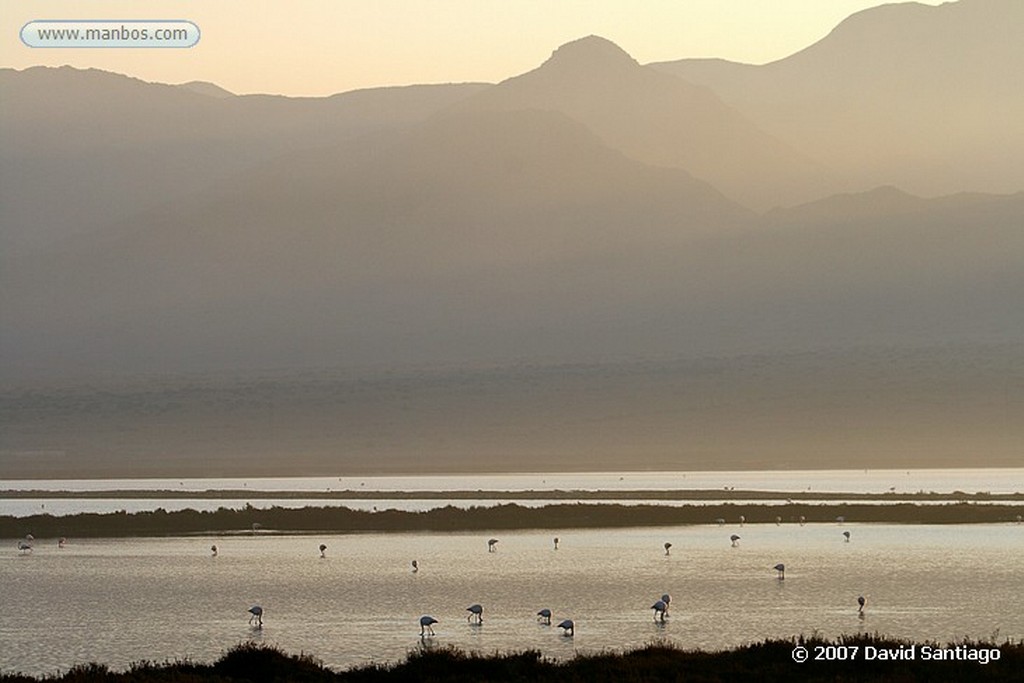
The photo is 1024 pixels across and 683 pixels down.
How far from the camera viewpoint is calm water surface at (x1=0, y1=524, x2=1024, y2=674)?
172 feet

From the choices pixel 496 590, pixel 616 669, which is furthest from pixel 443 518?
pixel 616 669

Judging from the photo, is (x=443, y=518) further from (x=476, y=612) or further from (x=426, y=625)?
(x=426, y=625)

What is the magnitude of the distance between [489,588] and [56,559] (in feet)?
99.2

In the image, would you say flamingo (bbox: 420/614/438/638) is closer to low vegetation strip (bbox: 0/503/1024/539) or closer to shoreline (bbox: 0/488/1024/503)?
low vegetation strip (bbox: 0/503/1024/539)

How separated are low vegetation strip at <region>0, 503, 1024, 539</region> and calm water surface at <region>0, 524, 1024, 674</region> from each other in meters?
4.19

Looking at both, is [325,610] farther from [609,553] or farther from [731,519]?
[731,519]

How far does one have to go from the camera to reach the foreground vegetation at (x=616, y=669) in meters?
35.5

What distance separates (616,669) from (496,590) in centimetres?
3248

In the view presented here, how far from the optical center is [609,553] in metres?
89.0

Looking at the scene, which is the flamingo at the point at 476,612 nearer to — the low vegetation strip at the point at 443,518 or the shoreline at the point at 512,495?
the low vegetation strip at the point at 443,518

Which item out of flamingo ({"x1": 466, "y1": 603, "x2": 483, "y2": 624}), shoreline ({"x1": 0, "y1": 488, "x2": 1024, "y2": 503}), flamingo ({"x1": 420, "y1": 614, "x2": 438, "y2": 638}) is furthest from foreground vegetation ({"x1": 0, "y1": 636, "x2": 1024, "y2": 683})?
shoreline ({"x1": 0, "y1": 488, "x2": 1024, "y2": 503})

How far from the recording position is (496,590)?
6969cm

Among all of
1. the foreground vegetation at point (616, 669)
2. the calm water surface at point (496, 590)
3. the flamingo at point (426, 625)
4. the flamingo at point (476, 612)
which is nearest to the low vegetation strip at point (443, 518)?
the calm water surface at point (496, 590)

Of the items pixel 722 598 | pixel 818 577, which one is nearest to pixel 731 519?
pixel 818 577
